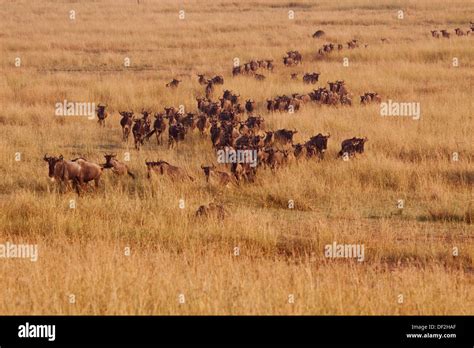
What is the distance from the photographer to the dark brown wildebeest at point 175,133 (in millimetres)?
18266

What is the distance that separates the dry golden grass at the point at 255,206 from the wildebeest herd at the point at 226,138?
0.33 meters

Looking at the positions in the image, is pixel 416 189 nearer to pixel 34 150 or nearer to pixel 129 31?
pixel 34 150

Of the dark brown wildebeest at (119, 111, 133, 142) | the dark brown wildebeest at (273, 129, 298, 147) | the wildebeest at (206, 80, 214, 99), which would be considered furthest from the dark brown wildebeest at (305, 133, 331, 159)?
the wildebeest at (206, 80, 214, 99)

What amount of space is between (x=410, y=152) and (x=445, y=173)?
1.82 metres

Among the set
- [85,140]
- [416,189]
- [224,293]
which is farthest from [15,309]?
[85,140]

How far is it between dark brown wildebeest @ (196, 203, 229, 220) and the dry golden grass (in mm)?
195

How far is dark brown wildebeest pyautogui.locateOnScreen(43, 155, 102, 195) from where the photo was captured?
525 inches

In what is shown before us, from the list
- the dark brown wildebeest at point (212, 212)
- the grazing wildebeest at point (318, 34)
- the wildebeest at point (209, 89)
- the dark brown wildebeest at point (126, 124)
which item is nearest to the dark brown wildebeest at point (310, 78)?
the wildebeest at point (209, 89)

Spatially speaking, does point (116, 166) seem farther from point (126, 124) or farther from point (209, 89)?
point (209, 89)

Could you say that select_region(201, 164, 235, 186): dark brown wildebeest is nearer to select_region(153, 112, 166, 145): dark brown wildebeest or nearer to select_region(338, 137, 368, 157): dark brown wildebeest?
select_region(338, 137, 368, 157): dark brown wildebeest

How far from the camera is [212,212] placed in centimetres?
1157

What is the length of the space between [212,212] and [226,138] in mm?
5739

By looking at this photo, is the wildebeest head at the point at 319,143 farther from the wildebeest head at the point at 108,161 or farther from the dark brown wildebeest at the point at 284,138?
the wildebeest head at the point at 108,161
